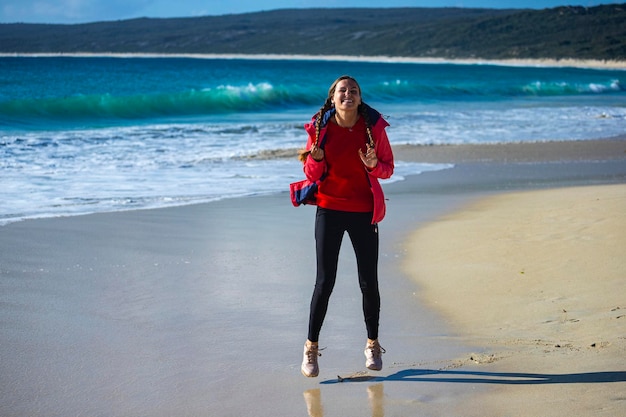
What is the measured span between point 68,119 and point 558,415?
29126 millimetres

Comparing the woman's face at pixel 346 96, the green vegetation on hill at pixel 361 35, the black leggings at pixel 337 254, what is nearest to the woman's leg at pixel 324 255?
the black leggings at pixel 337 254

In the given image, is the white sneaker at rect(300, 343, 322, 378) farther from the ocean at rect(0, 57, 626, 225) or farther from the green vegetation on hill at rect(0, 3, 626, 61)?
the green vegetation on hill at rect(0, 3, 626, 61)

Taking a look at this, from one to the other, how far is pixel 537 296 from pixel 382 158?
1887mm

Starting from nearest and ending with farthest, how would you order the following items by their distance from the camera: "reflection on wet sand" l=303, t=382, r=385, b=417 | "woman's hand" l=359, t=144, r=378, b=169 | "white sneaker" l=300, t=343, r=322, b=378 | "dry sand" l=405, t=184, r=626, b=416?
"reflection on wet sand" l=303, t=382, r=385, b=417 → "dry sand" l=405, t=184, r=626, b=416 → "woman's hand" l=359, t=144, r=378, b=169 → "white sneaker" l=300, t=343, r=322, b=378

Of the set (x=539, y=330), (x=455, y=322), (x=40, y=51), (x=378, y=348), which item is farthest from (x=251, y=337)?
(x=40, y=51)

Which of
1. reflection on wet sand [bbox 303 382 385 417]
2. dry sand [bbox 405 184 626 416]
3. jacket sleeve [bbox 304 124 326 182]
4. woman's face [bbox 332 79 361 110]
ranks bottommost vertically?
reflection on wet sand [bbox 303 382 385 417]

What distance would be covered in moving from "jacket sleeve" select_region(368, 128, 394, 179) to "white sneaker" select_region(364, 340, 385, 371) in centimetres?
90

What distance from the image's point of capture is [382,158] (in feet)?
14.9

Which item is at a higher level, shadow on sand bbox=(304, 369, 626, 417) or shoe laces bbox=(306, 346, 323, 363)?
shoe laces bbox=(306, 346, 323, 363)

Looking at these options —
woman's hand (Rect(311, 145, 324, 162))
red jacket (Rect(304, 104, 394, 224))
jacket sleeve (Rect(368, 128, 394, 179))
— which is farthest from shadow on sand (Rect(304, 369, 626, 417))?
woman's hand (Rect(311, 145, 324, 162))

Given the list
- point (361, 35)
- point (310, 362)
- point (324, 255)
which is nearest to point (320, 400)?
point (310, 362)

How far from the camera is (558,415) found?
151 inches

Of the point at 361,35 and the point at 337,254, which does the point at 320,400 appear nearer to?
the point at 337,254

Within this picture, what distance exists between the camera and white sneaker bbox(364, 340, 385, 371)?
4582 mm
